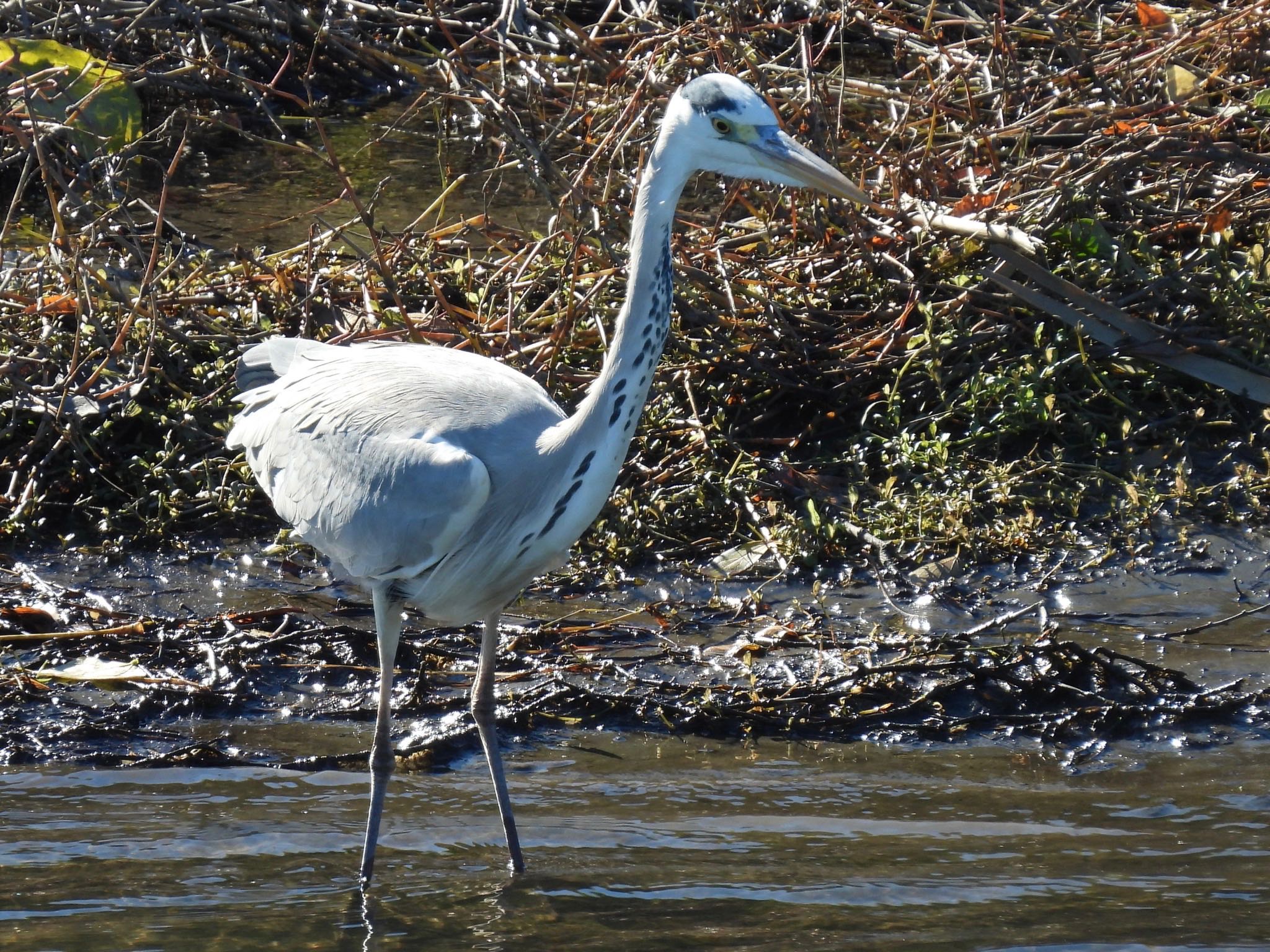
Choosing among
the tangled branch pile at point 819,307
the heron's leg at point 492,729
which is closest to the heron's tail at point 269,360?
the tangled branch pile at point 819,307

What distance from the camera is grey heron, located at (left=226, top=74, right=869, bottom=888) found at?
3.45 metres

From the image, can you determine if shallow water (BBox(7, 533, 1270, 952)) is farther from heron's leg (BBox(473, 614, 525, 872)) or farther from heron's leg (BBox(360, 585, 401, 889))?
heron's leg (BBox(360, 585, 401, 889))

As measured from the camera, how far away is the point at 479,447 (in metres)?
3.84

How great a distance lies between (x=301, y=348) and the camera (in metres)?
4.75

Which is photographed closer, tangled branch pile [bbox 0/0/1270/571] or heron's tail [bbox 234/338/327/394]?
heron's tail [bbox 234/338/327/394]

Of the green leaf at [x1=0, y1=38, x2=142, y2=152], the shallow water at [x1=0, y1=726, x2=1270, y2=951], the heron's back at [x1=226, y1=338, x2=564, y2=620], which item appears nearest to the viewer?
the shallow water at [x1=0, y1=726, x2=1270, y2=951]

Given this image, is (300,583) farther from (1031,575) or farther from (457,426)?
(1031,575)

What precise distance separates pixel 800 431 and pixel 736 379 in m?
0.33

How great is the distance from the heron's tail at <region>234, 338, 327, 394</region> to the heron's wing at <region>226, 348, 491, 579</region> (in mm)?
146

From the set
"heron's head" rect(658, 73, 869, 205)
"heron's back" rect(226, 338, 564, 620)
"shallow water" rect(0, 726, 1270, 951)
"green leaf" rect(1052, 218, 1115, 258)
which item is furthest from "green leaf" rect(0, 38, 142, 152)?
"green leaf" rect(1052, 218, 1115, 258)

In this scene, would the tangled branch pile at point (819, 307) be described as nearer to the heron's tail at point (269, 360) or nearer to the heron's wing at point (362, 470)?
the heron's tail at point (269, 360)

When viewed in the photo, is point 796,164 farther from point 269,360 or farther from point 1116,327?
point 1116,327

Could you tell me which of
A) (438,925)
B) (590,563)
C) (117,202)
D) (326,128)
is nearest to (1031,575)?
(590,563)

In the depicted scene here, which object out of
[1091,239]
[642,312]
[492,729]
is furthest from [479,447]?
[1091,239]
